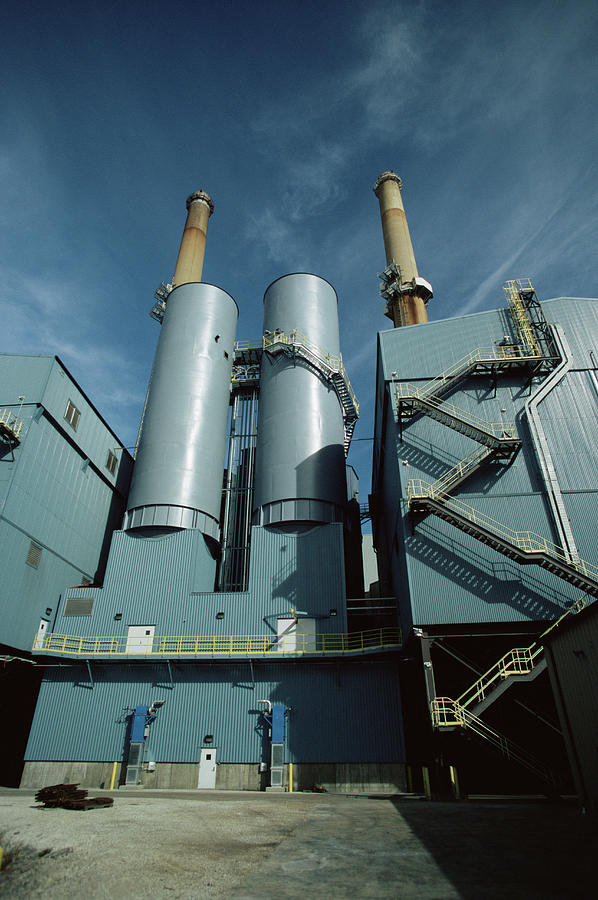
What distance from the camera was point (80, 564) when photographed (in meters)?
31.0

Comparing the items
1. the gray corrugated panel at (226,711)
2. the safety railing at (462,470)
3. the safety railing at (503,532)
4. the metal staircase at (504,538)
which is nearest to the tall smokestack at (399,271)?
the safety railing at (462,470)

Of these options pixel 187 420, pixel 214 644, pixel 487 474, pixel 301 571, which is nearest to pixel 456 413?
pixel 487 474

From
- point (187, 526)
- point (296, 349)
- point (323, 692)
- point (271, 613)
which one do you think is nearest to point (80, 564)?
point (187, 526)

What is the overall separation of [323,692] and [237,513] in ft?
44.8

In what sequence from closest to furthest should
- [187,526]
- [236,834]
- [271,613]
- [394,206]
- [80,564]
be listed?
[236,834], [271,613], [187,526], [80,564], [394,206]

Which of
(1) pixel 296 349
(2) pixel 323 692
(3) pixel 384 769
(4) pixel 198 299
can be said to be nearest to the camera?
(3) pixel 384 769

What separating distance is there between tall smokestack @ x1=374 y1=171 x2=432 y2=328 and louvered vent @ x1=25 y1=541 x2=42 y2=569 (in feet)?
101

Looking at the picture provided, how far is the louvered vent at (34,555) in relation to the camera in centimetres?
2625

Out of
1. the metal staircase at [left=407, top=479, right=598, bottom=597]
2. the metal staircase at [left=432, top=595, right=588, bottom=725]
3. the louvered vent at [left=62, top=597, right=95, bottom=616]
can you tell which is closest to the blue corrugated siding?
the louvered vent at [left=62, top=597, right=95, bottom=616]

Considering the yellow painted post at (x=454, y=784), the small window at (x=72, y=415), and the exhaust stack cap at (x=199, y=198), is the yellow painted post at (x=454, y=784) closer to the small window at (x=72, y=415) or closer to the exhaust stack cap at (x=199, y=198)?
the small window at (x=72, y=415)

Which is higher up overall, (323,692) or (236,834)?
(323,692)

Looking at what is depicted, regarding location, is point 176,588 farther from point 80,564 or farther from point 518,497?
point 518,497

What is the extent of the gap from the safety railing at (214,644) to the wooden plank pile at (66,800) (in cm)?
995

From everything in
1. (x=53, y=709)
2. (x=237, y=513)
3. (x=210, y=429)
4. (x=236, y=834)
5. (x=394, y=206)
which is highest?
(x=394, y=206)
